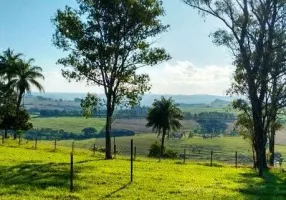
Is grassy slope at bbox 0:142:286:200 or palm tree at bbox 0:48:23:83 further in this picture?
palm tree at bbox 0:48:23:83

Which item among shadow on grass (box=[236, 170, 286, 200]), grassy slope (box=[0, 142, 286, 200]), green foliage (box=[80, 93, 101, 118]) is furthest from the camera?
green foliage (box=[80, 93, 101, 118])

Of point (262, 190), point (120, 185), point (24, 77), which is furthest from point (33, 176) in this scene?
point (24, 77)

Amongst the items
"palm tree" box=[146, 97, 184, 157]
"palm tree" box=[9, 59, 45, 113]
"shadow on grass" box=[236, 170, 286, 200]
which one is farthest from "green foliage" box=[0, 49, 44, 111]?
"shadow on grass" box=[236, 170, 286, 200]

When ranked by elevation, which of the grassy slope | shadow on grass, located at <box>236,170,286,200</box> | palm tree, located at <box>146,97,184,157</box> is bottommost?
shadow on grass, located at <box>236,170,286,200</box>

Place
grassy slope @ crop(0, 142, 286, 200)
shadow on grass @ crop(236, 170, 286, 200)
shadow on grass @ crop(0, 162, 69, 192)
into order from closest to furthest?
grassy slope @ crop(0, 142, 286, 200), shadow on grass @ crop(0, 162, 69, 192), shadow on grass @ crop(236, 170, 286, 200)

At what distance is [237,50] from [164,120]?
59301mm

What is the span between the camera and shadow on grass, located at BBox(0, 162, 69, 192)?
24.6 m

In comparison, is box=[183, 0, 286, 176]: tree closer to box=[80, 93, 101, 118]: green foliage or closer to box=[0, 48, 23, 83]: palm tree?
box=[80, 93, 101, 118]: green foliage

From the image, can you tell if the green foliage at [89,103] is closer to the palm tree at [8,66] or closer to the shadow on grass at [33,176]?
the shadow on grass at [33,176]

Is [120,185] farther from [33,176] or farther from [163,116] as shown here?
[163,116]

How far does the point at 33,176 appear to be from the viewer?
91.8 feet

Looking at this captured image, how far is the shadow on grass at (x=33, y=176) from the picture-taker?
24.6 m

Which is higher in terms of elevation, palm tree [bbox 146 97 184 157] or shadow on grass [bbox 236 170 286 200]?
palm tree [bbox 146 97 184 157]

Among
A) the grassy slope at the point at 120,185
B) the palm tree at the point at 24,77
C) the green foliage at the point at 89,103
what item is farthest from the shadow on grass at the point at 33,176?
the palm tree at the point at 24,77
